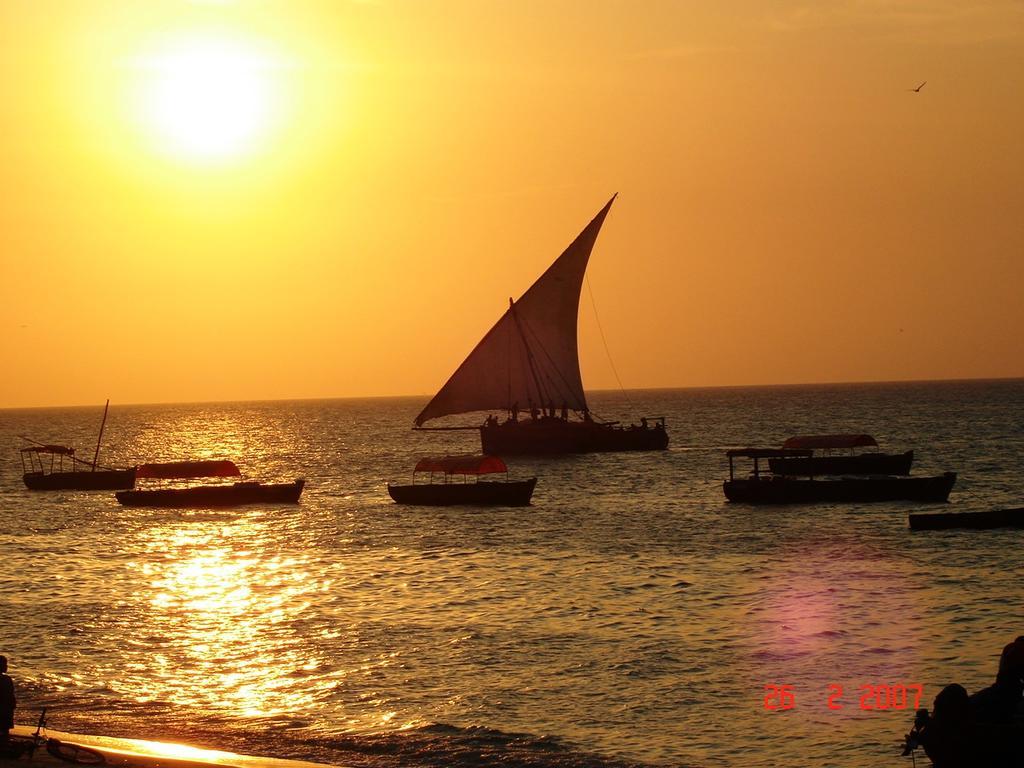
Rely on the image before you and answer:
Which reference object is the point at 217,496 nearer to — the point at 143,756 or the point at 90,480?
the point at 90,480

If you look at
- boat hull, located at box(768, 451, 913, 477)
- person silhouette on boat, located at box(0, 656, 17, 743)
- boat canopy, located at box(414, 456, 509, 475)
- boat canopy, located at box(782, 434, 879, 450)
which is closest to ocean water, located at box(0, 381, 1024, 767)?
boat canopy, located at box(414, 456, 509, 475)

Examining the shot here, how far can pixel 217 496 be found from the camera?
78.7 meters

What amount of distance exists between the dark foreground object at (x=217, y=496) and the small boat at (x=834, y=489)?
2685cm

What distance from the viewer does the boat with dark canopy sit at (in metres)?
78.6

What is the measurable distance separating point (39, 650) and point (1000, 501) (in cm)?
5516

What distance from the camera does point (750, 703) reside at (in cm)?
2684

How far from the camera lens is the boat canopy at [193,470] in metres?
75.5

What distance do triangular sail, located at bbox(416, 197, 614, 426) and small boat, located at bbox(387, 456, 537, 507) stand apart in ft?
94.7

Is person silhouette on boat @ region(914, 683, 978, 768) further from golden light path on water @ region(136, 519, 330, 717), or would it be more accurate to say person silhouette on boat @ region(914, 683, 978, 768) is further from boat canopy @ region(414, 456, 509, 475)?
boat canopy @ region(414, 456, 509, 475)

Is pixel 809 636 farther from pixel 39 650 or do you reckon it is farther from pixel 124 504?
pixel 124 504

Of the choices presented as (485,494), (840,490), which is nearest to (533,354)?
(485,494)

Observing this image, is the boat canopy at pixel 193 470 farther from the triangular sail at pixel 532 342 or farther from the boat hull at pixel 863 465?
the boat hull at pixel 863 465

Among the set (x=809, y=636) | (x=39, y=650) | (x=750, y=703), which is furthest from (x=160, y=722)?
(x=809, y=636)

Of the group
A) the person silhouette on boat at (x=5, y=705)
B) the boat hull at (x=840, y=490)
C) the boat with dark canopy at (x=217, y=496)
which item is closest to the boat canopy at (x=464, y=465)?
the boat with dark canopy at (x=217, y=496)
